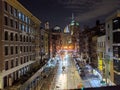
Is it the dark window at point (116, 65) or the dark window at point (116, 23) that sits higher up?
the dark window at point (116, 23)

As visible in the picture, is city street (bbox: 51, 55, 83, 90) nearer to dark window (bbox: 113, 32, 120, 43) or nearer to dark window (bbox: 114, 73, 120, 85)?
dark window (bbox: 114, 73, 120, 85)

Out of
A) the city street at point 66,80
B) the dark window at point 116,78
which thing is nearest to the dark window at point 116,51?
the dark window at point 116,78

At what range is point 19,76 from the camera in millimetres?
46250

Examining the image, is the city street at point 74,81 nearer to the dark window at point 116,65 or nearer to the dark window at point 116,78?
the dark window at point 116,78

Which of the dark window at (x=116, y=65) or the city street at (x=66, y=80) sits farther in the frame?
the city street at (x=66, y=80)

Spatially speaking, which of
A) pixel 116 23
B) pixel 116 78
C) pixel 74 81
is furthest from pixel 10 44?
pixel 74 81

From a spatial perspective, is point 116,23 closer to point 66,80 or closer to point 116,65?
point 116,65

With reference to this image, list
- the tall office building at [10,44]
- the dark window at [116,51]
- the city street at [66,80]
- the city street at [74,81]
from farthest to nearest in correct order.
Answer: the city street at [66,80] → the city street at [74,81] → the dark window at [116,51] → the tall office building at [10,44]

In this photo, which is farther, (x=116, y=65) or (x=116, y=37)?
(x=116, y=37)

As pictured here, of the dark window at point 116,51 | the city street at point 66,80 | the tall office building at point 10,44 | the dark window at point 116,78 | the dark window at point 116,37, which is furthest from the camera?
→ the city street at point 66,80

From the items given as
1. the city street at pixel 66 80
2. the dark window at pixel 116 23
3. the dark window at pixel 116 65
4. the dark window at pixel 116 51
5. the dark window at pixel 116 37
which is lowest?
the city street at pixel 66 80

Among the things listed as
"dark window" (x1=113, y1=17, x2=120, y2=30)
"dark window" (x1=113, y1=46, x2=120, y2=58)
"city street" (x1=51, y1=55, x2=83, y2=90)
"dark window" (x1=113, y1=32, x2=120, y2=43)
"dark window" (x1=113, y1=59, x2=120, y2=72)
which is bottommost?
"city street" (x1=51, y1=55, x2=83, y2=90)

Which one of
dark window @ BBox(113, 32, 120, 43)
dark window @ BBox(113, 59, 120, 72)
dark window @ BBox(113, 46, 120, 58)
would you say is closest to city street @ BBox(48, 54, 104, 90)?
dark window @ BBox(113, 59, 120, 72)

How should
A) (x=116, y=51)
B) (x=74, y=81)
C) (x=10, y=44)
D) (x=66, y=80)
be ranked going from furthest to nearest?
(x=66, y=80) → (x=74, y=81) → (x=116, y=51) → (x=10, y=44)
